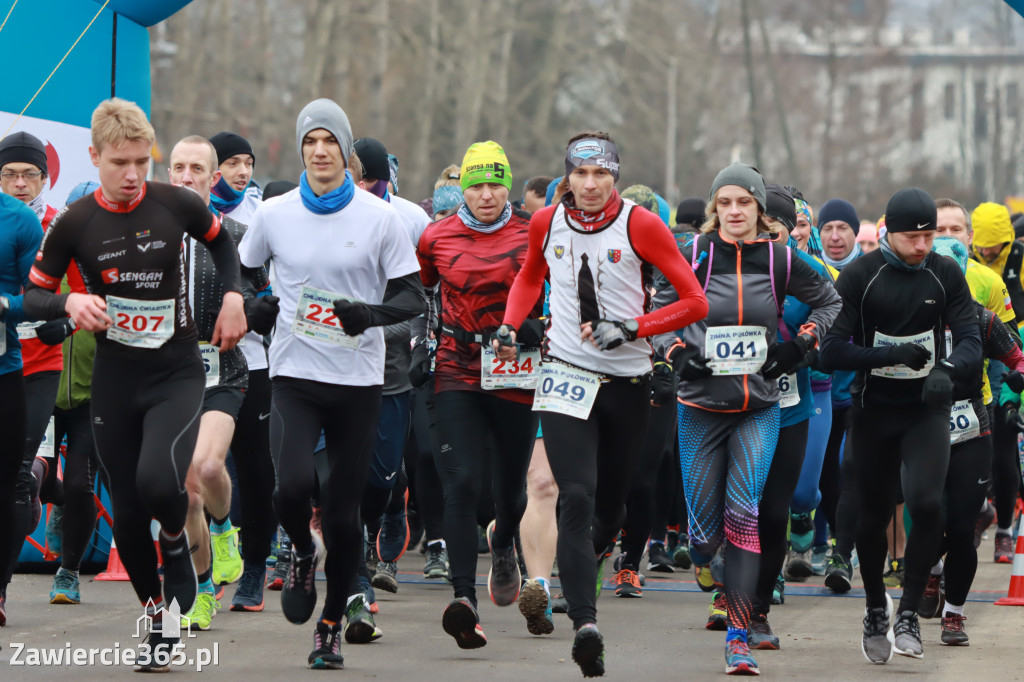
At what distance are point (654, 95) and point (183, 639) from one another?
4582cm

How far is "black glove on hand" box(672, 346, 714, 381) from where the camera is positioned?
752 centimetres

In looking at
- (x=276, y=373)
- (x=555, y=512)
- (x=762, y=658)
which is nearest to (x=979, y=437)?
(x=762, y=658)

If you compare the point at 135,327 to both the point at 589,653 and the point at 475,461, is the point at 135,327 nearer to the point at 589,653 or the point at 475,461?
the point at 475,461

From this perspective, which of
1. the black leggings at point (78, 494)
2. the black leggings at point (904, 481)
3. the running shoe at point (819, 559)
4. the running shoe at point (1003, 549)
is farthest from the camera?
the running shoe at point (1003, 549)


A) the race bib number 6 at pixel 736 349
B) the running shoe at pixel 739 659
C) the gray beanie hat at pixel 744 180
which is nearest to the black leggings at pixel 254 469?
the race bib number 6 at pixel 736 349

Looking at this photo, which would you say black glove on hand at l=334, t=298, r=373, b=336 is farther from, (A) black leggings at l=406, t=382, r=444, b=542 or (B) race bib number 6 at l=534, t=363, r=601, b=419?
(A) black leggings at l=406, t=382, r=444, b=542

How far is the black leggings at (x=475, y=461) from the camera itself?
761 centimetres

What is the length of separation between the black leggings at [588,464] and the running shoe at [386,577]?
272 cm

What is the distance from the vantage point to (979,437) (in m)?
8.05

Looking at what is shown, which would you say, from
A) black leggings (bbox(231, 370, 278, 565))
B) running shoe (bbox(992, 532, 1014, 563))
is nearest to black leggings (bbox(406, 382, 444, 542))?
black leggings (bbox(231, 370, 278, 565))

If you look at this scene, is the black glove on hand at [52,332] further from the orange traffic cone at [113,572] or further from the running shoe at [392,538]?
the orange traffic cone at [113,572]

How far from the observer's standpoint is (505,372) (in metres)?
7.75

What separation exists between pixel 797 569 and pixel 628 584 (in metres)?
1.44

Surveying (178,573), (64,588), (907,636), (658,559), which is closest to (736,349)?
(907,636)
